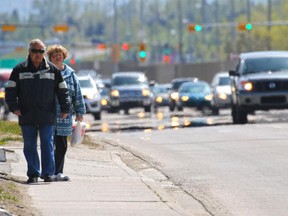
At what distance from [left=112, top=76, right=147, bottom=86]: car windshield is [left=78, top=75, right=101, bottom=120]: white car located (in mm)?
7790

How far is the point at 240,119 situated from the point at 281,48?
8884 centimetres

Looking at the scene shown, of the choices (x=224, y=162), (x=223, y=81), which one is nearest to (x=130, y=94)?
(x=223, y=81)

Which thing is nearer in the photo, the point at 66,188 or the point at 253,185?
the point at 66,188

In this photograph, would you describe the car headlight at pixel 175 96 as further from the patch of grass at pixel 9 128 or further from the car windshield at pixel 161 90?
the patch of grass at pixel 9 128

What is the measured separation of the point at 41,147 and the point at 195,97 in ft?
126

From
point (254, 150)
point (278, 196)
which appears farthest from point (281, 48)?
point (278, 196)

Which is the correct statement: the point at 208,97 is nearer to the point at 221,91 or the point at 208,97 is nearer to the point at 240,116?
the point at 221,91

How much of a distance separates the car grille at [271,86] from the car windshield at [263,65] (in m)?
0.77

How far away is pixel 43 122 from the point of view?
1611 cm

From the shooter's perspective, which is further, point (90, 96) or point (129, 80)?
point (129, 80)

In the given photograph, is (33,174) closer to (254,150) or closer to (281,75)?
(254,150)

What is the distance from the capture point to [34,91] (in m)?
16.0

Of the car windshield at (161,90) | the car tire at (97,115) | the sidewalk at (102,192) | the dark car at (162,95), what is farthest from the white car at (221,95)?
the sidewalk at (102,192)

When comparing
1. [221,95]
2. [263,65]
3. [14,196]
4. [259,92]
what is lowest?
[221,95]
